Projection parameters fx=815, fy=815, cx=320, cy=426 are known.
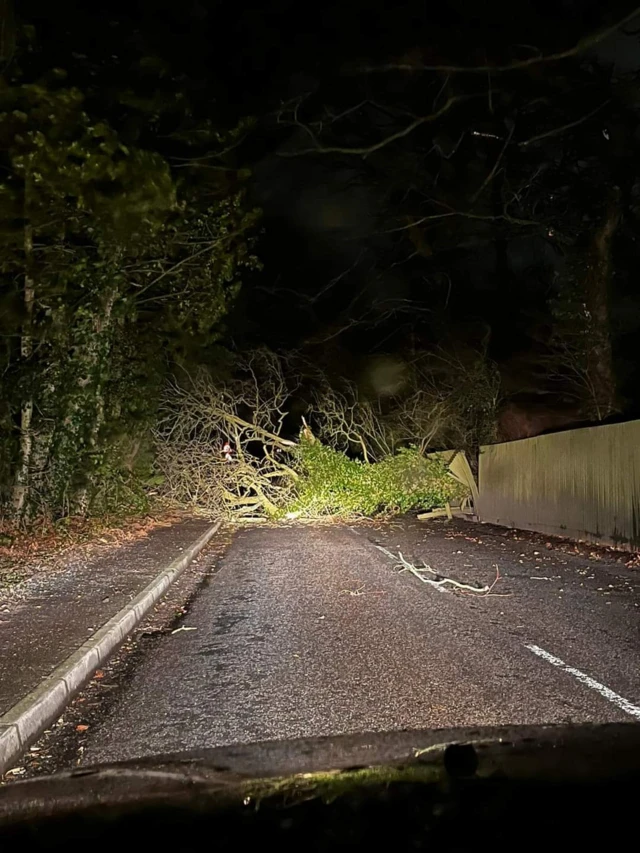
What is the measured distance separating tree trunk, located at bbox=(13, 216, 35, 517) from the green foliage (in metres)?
8.25

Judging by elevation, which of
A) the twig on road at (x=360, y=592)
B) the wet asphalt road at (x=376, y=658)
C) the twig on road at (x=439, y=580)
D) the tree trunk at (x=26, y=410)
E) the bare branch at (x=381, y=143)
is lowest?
the twig on road at (x=439, y=580)

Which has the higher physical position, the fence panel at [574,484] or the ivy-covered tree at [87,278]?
the ivy-covered tree at [87,278]

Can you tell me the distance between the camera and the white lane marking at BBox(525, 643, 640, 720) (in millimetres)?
5090

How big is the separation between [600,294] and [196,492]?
465 inches

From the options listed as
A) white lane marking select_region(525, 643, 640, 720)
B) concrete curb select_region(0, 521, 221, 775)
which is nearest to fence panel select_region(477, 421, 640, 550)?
white lane marking select_region(525, 643, 640, 720)

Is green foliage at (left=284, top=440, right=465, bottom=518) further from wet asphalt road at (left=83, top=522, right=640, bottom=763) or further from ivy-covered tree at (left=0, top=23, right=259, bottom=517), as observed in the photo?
wet asphalt road at (left=83, top=522, right=640, bottom=763)

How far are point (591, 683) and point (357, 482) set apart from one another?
52.9 feet

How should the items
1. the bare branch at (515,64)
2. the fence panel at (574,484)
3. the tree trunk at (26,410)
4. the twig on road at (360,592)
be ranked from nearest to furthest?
the twig on road at (360,592)
the bare branch at (515,64)
the fence panel at (574,484)
the tree trunk at (26,410)

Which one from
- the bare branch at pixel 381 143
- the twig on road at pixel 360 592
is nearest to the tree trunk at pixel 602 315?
the bare branch at pixel 381 143

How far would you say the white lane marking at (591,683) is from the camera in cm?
509

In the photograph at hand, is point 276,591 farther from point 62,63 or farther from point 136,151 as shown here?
point 62,63

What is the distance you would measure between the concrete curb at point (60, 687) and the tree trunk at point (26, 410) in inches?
270

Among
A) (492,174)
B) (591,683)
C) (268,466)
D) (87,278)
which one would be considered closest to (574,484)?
(492,174)

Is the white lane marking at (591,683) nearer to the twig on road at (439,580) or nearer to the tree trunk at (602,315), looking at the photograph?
the twig on road at (439,580)
